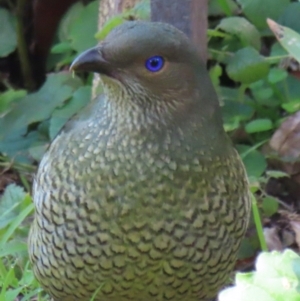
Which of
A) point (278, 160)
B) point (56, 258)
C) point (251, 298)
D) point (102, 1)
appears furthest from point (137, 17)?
point (251, 298)

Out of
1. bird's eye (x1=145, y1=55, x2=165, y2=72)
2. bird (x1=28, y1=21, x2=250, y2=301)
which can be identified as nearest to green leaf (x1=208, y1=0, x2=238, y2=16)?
bird (x1=28, y1=21, x2=250, y2=301)

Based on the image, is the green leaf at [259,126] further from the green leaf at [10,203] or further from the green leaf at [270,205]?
the green leaf at [10,203]

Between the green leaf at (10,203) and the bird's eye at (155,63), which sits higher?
the bird's eye at (155,63)

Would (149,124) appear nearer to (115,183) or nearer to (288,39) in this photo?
(115,183)

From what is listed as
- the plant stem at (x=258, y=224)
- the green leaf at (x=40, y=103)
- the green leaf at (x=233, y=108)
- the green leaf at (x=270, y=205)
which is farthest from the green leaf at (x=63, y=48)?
the plant stem at (x=258, y=224)

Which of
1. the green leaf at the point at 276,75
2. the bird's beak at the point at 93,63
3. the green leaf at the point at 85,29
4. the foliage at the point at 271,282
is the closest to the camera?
the foliage at the point at 271,282

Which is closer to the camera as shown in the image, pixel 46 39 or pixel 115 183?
pixel 115 183
